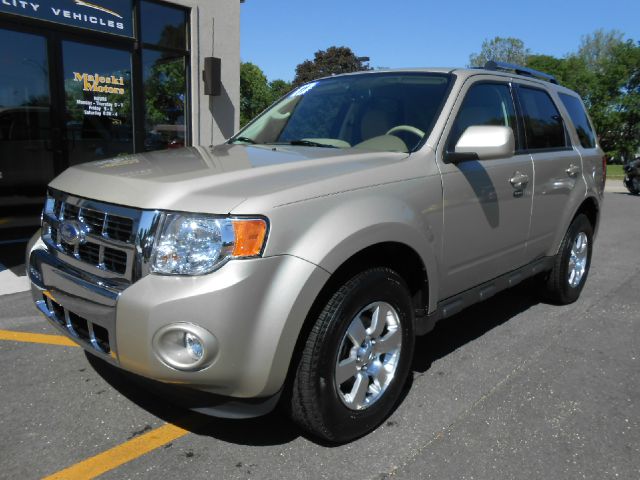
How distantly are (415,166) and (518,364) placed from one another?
5.23 feet

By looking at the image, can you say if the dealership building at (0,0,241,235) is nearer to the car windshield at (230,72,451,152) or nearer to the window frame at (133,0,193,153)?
the window frame at (133,0,193,153)

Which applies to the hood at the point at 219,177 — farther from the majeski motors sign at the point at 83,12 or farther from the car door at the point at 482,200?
the majeski motors sign at the point at 83,12

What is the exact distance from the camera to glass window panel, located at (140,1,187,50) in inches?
338

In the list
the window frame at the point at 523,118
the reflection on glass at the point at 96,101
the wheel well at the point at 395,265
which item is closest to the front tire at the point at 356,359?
the wheel well at the point at 395,265

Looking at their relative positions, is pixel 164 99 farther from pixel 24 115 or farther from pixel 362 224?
pixel 362 224

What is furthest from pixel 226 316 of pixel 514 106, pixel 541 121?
pixel 541 121

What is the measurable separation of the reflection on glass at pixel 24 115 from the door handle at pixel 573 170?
6.46 meters

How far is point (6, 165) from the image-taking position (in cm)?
705

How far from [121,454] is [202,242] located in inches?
43.9

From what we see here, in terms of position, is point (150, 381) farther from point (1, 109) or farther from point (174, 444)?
point (1, 109)

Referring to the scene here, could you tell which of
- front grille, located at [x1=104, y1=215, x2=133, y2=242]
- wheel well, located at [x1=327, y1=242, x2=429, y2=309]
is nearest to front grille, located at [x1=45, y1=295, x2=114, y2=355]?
front grille, located at [x1=104, y1=215, x2=133, y2=242]

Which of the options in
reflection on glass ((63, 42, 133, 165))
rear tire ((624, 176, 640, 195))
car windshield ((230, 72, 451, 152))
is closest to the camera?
car windshield ((230, 72, 451, 152))

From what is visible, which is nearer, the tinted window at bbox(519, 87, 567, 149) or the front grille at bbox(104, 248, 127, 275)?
the front grille at bbox(104, 248, 127, 275)

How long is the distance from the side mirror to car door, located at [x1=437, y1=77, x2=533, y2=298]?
3.2 inches
